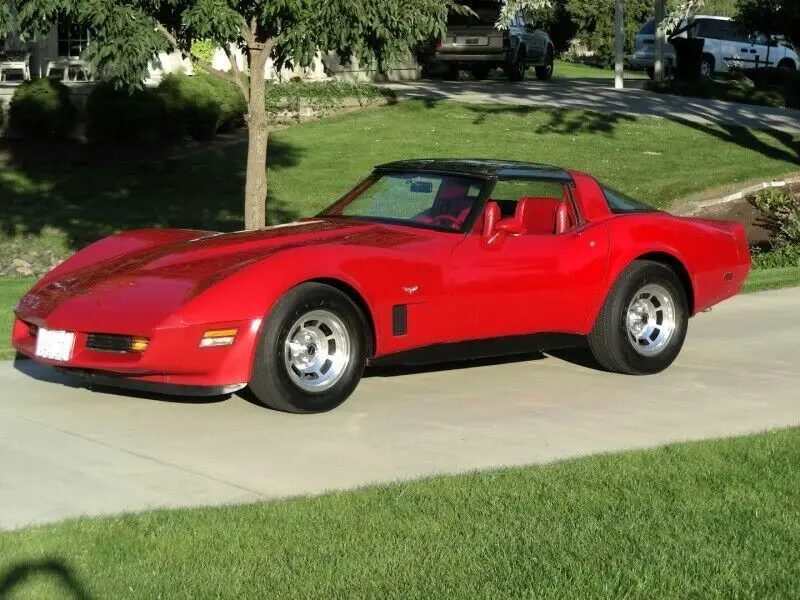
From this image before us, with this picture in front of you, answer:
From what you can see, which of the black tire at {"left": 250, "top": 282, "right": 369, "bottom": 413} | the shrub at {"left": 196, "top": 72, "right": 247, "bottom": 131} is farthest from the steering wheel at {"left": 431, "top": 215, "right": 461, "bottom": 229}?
the shrub at {"left": 196, "top": 72, "right": 247, "bottom": 131}

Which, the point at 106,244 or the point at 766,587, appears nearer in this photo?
the point at 766,587

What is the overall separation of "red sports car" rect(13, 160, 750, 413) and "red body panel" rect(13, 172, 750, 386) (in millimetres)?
10

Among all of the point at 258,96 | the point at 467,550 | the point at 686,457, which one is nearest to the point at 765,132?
the point at 258,96

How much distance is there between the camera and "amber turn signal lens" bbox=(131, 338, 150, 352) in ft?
23.6

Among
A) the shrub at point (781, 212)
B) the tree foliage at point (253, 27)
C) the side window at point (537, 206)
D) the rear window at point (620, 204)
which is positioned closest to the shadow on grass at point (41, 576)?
the side window at point (537, 206)

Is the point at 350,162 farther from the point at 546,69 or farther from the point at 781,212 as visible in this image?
the point at 546,69

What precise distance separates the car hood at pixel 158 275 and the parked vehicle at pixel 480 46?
25825mm

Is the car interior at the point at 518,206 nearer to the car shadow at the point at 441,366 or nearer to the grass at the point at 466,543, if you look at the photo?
the car shadow at the point at 441,366

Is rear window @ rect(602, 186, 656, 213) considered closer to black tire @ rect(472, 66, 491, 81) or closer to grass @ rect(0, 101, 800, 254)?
grass @ rect(0, 101, 800, 254)

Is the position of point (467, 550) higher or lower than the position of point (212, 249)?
lower

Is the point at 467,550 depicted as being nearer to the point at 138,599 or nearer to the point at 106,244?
the point at 138,599

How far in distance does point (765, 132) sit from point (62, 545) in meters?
23.9

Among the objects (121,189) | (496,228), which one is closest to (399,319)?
(496,228)

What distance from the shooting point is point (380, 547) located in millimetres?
5121
